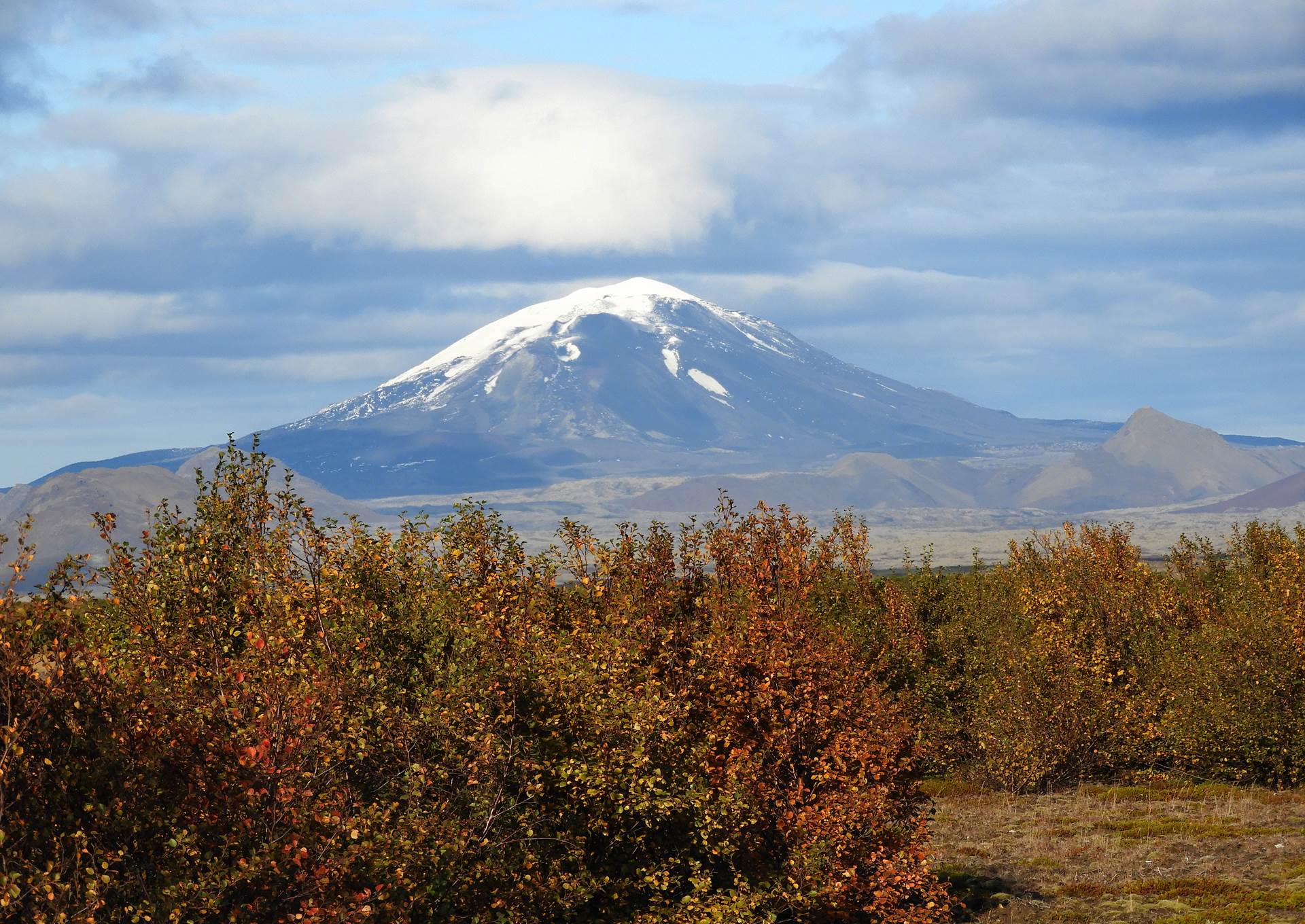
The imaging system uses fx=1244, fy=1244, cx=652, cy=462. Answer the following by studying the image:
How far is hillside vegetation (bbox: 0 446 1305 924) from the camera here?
58.7 feet

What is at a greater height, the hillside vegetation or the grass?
the hillside vegetation

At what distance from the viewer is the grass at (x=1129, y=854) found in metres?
41.5

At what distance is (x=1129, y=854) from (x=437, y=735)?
118 ft

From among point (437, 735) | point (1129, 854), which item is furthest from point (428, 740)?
point (1129, 854)

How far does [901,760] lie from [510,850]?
43.1ft

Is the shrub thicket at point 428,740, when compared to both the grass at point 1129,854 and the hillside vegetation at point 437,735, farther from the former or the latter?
the grass at point 1129,854

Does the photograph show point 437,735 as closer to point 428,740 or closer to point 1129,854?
point 428,740

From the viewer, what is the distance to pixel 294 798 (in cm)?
1903

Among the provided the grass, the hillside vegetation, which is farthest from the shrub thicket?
the grass

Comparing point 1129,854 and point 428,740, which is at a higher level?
point 428,740

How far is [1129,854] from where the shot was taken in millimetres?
49344

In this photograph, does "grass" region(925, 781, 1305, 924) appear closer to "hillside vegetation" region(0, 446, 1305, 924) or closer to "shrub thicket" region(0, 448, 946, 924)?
"hillside vegetation" region(0, 446, 1305, 924)

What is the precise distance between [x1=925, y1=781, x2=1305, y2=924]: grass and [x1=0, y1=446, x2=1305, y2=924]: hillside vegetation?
469cm

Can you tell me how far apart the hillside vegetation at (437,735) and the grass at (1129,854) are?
4.69m
